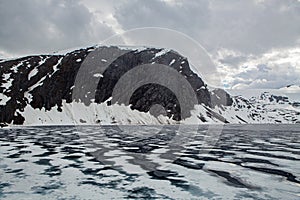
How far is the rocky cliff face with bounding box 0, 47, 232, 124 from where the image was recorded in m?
117

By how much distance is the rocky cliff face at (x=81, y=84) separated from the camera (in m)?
117

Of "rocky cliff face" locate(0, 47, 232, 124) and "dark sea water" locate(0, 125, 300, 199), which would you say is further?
"rocky cliff face" locate(0, 47, 232, 124)

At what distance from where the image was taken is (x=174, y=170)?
1569cm

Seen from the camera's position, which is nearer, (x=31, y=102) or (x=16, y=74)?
(x=31, y=102)

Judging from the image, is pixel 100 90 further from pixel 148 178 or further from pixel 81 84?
pixel 148 178

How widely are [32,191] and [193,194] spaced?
6.45 meters

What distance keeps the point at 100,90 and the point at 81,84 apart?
32.1 ft

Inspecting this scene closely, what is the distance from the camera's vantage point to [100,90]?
140375mm

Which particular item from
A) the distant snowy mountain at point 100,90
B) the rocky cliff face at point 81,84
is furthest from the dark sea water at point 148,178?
the rocky cliff face at point 81,84

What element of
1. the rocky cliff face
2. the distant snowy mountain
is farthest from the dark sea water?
the rocky cliff face

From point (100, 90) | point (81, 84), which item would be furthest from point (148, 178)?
point (81, 84)

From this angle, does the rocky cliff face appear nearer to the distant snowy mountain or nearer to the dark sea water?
the distant snowy mountain

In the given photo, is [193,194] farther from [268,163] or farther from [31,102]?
[31,102]

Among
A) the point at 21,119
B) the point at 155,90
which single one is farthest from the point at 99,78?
the point at 21,119
